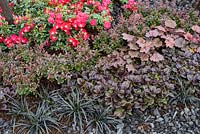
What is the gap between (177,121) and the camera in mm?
3555

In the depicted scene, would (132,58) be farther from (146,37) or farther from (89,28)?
(89,28)

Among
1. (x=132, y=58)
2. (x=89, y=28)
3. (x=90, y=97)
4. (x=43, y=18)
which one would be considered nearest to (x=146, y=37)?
(x=132, y=58)

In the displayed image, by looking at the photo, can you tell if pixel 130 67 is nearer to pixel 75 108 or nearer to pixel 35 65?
pixel 75 108

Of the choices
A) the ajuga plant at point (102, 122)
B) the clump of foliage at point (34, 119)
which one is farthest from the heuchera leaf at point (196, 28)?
the clump of foliage at point (34, 119)

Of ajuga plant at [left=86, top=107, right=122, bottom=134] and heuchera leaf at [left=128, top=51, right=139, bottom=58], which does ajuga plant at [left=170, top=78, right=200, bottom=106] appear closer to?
heuchera leaf at [left=128, top=51, right=139, bottom=58]

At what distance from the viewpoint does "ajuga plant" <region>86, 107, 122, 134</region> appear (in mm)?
3406

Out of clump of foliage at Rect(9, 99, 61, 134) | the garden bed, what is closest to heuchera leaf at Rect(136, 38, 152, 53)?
the garden bed

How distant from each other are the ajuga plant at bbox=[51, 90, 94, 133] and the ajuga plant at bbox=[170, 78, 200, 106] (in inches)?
37.8

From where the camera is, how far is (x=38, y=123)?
3.37 meters

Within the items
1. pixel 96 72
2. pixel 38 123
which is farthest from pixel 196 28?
pixel 38 123

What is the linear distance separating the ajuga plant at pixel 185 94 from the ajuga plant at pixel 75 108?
96 centimetres

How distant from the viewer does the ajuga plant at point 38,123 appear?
11.0ft

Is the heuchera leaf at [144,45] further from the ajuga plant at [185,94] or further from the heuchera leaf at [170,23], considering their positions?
the ajuga plant at [185,94]

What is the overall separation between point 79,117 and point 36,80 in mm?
661
